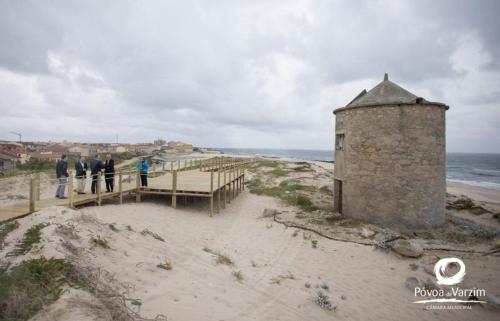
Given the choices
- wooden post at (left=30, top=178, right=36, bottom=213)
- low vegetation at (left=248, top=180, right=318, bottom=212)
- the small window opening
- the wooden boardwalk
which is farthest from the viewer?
low vegetation at (left=248, top=180, right=318, bottom=212)

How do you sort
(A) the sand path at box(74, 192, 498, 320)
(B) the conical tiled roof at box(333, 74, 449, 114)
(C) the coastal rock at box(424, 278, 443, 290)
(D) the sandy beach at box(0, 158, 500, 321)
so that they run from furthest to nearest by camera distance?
(B) the conical tiled roof at box(333, 74, 449, 114)
(C) the coastal rock at box(424, 278, 443, 290)
(A) the sand path at box(74, 192, 498, 320)
(D) the sandy beach at box(0, 158, 500, 321)

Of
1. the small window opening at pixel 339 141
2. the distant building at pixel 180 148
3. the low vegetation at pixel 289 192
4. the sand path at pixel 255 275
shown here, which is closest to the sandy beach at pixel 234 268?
the sand path at pixel 255 275

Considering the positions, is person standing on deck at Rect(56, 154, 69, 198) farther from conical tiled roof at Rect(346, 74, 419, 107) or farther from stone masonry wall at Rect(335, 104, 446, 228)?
conical tiled roof at Rect(346, 74, 419, 107)

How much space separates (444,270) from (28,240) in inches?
392

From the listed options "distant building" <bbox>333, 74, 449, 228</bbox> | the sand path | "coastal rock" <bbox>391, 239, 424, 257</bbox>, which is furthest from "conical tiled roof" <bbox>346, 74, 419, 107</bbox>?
the sand path

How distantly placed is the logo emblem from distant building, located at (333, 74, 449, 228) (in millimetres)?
3231

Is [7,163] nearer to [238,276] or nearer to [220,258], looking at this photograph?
[220,258]

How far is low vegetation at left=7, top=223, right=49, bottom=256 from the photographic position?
485 centimetres

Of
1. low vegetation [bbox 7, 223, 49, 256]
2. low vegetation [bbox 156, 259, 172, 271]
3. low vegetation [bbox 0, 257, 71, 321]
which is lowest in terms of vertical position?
low vegetation [bbox 156, 259, 172, 271]

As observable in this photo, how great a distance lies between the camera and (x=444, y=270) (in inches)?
307

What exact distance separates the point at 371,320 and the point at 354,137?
817 cm

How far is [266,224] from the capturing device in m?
12.1

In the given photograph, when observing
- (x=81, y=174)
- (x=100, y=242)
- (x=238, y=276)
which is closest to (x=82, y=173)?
(x=81, y=174)

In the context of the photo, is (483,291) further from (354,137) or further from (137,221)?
(137,221)
